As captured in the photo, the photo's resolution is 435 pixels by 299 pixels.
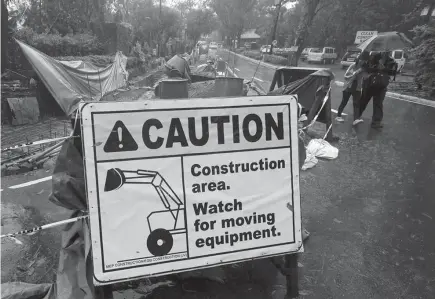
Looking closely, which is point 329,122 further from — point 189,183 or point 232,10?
point 232,10

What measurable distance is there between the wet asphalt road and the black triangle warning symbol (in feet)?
4.53

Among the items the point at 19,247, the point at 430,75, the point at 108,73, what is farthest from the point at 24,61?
the point at 430,75

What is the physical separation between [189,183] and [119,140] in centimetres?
59

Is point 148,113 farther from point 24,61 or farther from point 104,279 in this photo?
point 24,61

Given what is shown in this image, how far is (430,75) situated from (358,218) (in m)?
13.0

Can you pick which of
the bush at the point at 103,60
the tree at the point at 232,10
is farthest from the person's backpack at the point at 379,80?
the tree at the point at 232,10

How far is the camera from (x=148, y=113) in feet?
7.79

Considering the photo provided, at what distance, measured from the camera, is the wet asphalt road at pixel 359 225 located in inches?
122

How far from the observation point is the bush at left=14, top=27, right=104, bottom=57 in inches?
571

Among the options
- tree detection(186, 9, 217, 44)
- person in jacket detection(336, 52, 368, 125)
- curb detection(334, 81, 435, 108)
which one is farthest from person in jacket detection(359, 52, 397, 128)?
tree detection(186, 9, 217, 44)

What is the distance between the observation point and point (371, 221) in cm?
436

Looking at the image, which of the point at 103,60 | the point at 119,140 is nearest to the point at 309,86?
the point at 119,140

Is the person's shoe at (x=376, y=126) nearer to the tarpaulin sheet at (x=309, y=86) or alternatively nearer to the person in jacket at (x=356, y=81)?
the person in jacket at (x=356, y=81)

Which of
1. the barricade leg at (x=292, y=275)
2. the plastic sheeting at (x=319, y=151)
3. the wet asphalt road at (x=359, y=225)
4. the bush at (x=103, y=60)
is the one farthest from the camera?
the bush at (x=103, y=60)
